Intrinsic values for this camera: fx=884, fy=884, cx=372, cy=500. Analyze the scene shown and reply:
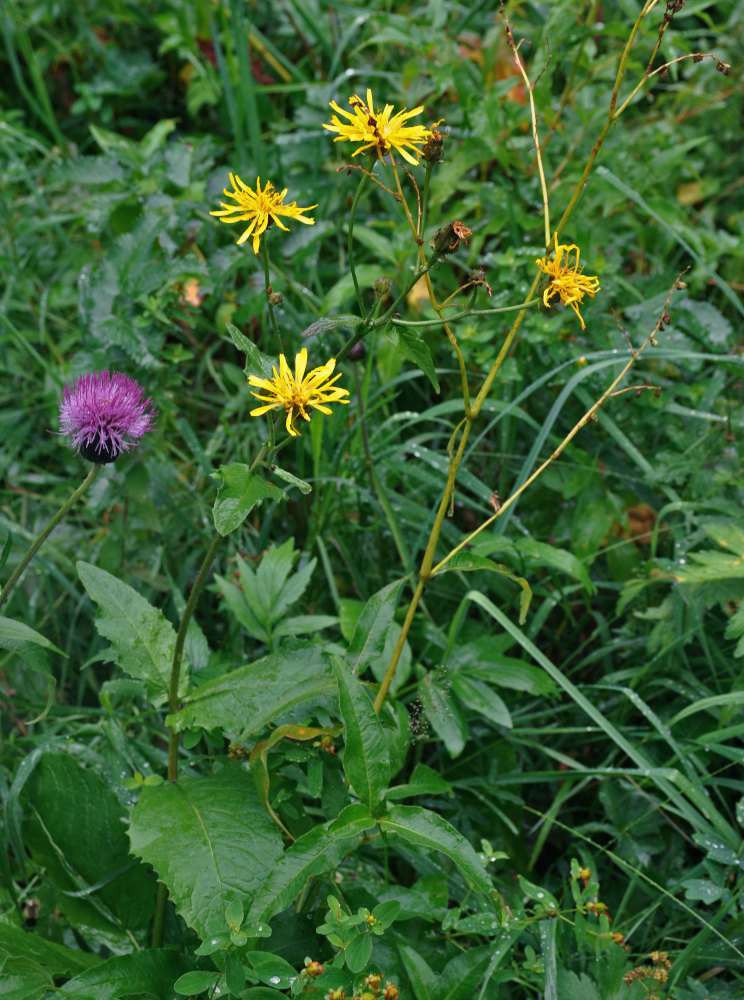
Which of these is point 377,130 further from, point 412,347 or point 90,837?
point 90,837

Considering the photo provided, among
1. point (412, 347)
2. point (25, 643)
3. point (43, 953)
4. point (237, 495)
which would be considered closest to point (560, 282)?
point (412, 347)

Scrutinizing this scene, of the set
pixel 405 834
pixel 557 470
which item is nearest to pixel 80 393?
pixel 405 834

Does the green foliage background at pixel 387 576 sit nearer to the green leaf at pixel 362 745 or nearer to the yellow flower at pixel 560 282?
the green leaf at pixel 362 745

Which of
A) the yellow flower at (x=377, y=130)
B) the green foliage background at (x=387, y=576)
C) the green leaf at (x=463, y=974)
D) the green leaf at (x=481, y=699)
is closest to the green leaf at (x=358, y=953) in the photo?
the green foliage background at (x=387, y=576)

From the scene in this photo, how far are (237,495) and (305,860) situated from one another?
49cm

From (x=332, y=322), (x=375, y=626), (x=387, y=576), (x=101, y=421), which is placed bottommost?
(x=387, y=576)

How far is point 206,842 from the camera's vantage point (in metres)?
1.26

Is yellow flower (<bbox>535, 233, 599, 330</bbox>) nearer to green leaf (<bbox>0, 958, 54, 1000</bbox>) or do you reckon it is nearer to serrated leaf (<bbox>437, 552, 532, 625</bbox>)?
serrated leaf (<bbox>437, 552, 532, 625</bbox>)

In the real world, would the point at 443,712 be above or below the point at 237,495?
below

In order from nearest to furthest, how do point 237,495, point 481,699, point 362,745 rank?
point 237,495
point 362,745
point 481,699

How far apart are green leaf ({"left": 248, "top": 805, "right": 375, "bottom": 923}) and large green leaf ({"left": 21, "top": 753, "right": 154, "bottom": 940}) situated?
446 millimetres

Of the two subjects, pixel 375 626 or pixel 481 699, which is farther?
pixel 481 699

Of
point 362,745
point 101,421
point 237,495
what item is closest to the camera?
point 237,495

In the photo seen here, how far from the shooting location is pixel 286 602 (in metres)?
1.61
